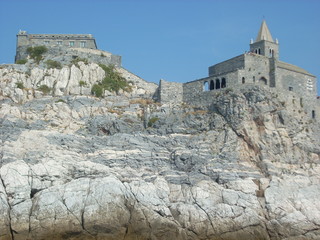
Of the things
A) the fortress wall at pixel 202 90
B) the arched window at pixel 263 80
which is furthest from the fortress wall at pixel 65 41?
the arched window at pixel 263 80

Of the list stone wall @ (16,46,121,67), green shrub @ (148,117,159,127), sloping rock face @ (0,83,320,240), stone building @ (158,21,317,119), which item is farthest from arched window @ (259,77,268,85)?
stone wall @ (16,46,121,67)

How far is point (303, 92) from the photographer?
5959 cm

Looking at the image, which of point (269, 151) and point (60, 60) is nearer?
point (269, 151)

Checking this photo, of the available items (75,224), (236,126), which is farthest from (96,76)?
(75,224)

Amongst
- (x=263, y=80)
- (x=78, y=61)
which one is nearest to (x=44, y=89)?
(x=78, y=61)

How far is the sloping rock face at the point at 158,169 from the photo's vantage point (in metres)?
44.8

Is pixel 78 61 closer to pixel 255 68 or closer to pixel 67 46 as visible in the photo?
pixel 67 46

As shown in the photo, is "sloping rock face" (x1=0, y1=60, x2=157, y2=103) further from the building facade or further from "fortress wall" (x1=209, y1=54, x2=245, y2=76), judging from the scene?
"fortress wall" (x1=209, y1=54, x2=245, y2=76)

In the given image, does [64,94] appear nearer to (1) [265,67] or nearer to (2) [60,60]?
(2) [60,60]

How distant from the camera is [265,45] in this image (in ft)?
206

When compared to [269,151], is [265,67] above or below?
above

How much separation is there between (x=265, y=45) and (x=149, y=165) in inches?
831

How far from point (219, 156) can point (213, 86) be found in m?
11.2

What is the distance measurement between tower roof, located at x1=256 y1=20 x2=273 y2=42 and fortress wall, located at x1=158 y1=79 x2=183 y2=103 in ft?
36.8
